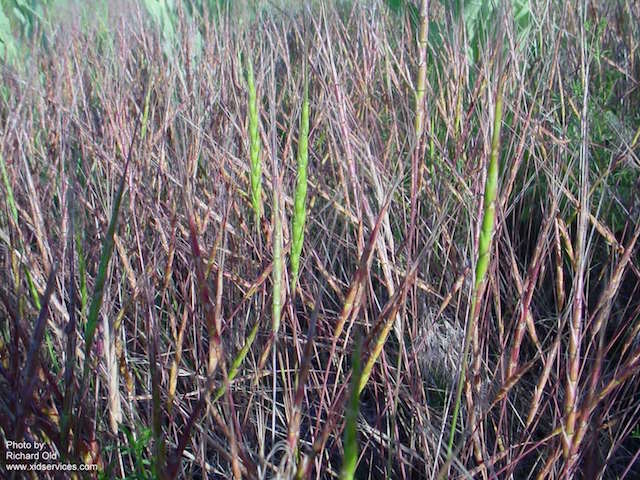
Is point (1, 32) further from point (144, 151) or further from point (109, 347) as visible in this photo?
point (109, 347)

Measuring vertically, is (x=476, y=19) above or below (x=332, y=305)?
above

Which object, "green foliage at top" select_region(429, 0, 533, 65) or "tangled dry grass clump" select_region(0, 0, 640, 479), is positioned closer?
"tangled dry grass clump" select_region(0, 0, 640, 479)

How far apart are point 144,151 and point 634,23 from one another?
4.15 ft

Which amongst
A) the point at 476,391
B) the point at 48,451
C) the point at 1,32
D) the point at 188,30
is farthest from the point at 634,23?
the point at 1,32

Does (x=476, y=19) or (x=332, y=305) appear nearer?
(x=332, y=305)

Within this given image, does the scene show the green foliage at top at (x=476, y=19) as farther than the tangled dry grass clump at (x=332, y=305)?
Yes

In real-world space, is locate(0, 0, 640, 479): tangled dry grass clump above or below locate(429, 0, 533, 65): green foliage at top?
below

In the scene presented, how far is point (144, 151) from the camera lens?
3.05 ft

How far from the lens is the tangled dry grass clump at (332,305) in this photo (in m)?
0.56

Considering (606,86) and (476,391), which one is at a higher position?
(606,86)

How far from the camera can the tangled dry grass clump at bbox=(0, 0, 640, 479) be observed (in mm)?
559

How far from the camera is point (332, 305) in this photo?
1.01 m

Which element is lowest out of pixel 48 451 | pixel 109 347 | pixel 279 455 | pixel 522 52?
pixel 279 455

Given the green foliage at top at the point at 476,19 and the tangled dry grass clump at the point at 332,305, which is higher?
the green foliage at top at the point at 476,19
